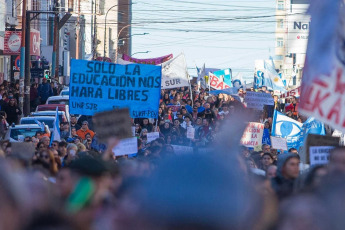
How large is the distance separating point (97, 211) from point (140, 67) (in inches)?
548

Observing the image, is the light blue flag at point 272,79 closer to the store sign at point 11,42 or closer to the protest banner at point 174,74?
the protest banner at point 174,74

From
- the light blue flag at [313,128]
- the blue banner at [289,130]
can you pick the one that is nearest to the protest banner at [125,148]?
the light blue flag at [313,128]

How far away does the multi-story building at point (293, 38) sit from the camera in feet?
27.7

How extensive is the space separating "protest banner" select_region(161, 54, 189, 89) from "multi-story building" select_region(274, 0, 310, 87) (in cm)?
383

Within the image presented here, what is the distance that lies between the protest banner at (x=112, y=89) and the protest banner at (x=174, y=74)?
46.6ft

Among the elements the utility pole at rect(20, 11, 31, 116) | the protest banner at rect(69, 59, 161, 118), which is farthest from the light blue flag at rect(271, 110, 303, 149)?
the utility pole at rect(20, 11, 31, 116)

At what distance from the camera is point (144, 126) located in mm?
21672

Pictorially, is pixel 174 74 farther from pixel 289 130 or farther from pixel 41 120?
pixel 289 130

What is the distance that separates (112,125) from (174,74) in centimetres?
2181

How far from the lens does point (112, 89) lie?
16.4 m

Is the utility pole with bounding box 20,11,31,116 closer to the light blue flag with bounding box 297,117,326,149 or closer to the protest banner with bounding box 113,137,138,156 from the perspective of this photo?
the light blue flag with bounding box 297,117,326,149

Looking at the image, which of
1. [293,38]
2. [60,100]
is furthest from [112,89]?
[60,100]

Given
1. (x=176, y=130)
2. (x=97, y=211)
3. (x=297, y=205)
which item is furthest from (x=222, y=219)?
(x=176, y=130)

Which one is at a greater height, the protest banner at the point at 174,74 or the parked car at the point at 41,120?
the protest banner at the point at 174,74
